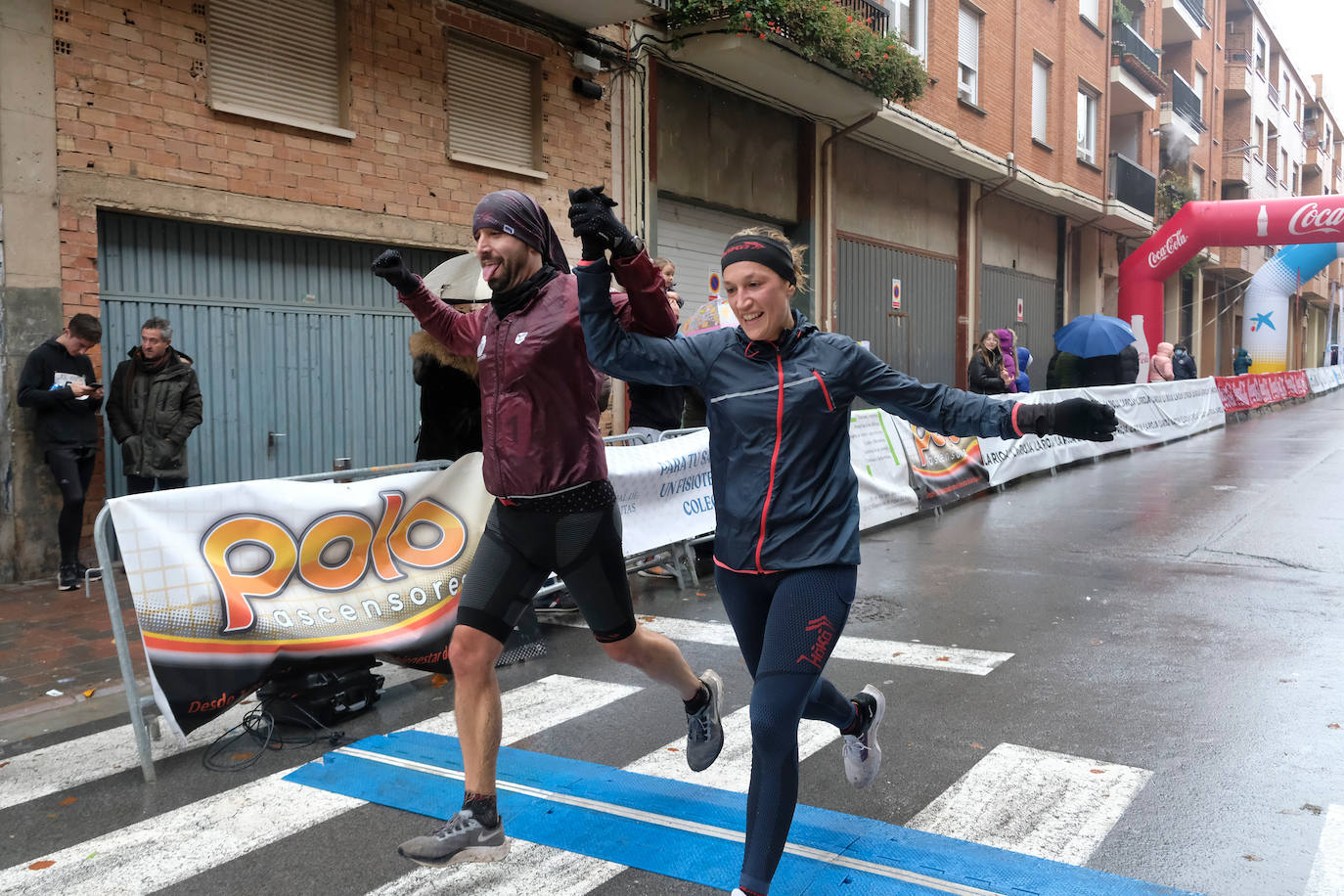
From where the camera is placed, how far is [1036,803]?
12.5 feet

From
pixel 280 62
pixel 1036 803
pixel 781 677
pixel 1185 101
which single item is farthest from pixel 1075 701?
pixel 1185 101

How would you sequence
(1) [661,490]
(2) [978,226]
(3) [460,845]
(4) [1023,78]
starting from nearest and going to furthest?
(3) [460,845]
(1) [661,490]
(2) [978,226]
(4) [1023,78]

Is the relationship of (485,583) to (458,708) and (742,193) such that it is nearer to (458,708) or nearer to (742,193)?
(458,708)

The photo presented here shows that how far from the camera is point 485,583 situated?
3.56 metres

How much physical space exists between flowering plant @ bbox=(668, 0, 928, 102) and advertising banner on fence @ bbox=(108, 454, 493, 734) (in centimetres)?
950

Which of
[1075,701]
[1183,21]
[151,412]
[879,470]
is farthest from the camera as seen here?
[1183,21]

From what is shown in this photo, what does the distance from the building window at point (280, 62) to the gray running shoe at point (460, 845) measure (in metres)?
7.82

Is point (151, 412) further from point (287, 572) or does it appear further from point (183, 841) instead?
point (183, 841)

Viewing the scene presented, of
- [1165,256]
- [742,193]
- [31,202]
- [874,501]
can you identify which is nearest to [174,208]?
[31,202]

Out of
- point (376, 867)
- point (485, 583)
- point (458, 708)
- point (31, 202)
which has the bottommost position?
point (376, 867)

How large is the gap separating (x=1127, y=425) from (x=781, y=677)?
54.1 ft

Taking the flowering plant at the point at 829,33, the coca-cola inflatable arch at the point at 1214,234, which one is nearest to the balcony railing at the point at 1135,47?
the coca-cola inflatable arch at the point at 1214,234

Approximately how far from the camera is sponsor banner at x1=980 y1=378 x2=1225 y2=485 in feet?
43.3

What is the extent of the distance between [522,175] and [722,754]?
8984 mm
